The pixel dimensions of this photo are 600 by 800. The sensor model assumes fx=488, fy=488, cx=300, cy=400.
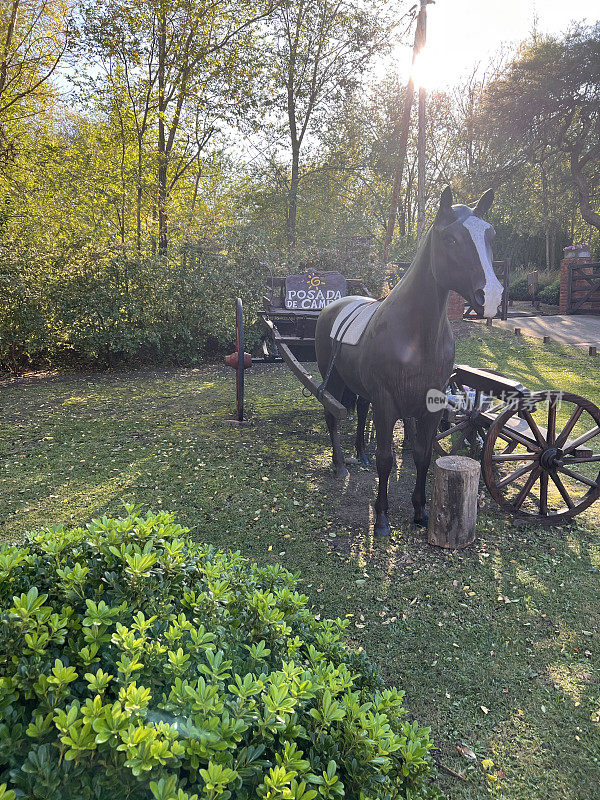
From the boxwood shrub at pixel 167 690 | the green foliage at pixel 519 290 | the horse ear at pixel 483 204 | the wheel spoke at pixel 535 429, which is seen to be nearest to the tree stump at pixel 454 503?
the wheel spoke at pixel 535 429

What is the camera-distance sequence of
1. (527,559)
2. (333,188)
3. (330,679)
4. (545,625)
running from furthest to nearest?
(333,188), (527,559), (545,625), (330,679)

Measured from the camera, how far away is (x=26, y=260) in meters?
9.83

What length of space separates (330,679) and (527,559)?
2.83 metres

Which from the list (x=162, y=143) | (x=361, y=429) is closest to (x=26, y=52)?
(x=162, y=143)

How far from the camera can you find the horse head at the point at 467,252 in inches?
120

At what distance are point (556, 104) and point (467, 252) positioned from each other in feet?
59.8

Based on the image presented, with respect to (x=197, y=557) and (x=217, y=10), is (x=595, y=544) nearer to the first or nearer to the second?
(x=197, y=557)

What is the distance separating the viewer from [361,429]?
18.8 feet

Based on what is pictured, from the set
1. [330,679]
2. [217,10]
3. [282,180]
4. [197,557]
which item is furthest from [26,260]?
[282,180]

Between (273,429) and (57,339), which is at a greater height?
(57,339)

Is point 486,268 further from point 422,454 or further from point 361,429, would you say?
point 361,429

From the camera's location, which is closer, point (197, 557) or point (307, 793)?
point (307, 793)

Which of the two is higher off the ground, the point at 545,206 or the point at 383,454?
the point at 545,206

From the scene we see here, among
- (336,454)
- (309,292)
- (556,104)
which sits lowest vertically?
(336,454)
